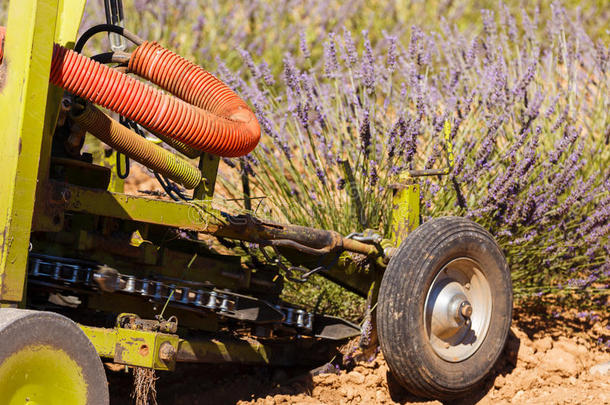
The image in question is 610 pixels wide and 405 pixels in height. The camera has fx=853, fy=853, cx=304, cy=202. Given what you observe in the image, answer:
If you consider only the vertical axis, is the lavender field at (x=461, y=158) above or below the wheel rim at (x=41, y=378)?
above

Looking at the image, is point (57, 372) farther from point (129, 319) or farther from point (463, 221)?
point (463, 221)

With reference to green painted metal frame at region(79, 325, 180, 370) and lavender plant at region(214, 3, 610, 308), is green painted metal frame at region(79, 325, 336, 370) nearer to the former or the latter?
green painted metal frame at region(79, 325, 180, 370)

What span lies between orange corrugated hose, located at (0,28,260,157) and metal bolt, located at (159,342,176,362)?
730 mm

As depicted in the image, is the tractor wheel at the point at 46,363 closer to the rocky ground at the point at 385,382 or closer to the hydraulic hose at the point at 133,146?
the hydraulic hose at the point at 133,146

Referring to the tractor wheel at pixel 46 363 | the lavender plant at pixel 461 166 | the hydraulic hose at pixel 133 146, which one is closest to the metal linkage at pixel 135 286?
the hydraulic hose at pixel 133 146

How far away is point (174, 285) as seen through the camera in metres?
3.36

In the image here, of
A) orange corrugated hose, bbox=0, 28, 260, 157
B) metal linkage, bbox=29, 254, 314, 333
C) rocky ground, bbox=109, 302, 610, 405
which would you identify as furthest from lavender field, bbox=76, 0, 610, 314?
orange corrugated hose, bbox=0, 28, 260, 157

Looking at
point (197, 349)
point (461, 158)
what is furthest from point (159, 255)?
point (461, 158)

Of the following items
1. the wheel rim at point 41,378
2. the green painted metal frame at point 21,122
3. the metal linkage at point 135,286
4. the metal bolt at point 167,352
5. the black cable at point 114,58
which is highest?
the black cable at point 114,58

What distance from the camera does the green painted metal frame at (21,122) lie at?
2576mm

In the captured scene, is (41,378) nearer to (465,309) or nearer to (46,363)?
(46,363)

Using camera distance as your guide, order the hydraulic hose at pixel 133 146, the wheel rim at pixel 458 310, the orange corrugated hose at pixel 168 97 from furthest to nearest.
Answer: the wheel rim at pixel 458 310 → the hydraulic hose at pixel 133 146 → the orange corrugated hose at pixel 168 97

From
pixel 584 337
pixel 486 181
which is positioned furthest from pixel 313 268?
pixel 584 337

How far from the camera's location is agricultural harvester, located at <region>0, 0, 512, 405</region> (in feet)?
8.53
